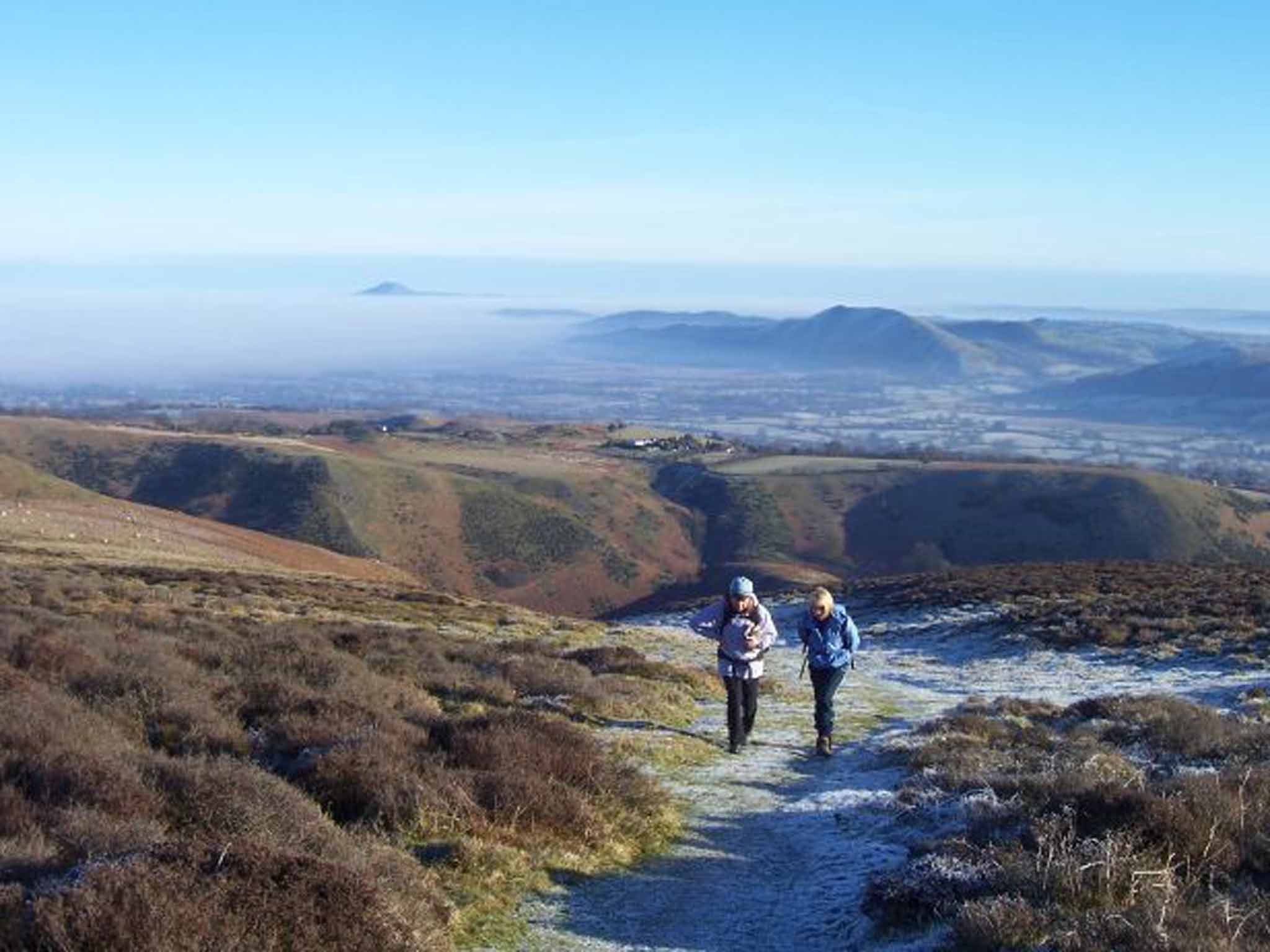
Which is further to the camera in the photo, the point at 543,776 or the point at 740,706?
the point at 740,706

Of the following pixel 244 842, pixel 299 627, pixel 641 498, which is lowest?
pixel 641 498

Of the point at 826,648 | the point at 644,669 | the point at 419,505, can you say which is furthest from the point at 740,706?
the point at 419,505

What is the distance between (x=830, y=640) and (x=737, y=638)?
1.06 m

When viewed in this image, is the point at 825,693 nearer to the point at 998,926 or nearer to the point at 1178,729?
the point at 1178,729

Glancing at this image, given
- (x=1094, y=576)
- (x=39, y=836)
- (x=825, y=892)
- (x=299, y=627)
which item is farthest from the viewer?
(x=1094, y=576)

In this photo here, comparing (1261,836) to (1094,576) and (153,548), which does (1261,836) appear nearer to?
(1094,576)

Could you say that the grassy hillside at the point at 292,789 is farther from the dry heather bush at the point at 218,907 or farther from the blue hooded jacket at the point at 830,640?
the blue hooded jacket at the point at 830,640

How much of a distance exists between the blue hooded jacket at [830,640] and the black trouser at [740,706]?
71 centimetres

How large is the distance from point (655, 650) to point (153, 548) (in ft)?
84.7

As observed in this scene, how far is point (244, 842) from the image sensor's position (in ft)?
21.2

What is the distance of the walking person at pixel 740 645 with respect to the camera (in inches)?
534

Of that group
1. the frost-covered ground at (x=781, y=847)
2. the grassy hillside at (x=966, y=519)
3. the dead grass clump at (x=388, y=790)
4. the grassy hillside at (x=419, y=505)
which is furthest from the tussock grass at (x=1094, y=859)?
the grassy hillside at (x=966, y=519)

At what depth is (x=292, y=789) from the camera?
8430 millimetres

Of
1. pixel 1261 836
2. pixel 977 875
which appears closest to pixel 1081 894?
pixel 977 875
